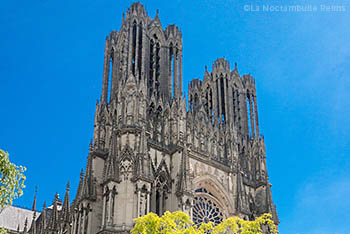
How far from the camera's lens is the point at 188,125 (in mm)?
39562

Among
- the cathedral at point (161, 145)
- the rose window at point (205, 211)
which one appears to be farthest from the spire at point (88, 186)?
the rose window at point (205, 211)

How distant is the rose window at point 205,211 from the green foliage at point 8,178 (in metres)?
22.2

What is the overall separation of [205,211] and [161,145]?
617cm

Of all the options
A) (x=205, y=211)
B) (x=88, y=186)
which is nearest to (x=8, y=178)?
(x=88, y=186)

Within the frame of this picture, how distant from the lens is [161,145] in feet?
120

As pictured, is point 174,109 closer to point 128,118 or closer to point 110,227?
point 128,118

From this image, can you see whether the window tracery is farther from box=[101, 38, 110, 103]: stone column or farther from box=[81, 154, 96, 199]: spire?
box=[101, 38, 110, 103]: stone column

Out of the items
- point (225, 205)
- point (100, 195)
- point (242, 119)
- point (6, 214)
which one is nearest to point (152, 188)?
point (100, 195)

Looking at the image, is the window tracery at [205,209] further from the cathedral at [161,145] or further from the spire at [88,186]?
the spire at [88,186]

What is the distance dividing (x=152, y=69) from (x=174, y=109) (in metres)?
5.03

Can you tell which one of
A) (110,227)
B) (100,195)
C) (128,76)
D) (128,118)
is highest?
(128,76)

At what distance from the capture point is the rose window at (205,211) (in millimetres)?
36781

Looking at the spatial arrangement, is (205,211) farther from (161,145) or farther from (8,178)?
(8,178)

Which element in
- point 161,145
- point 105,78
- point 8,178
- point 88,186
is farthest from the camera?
point 105,78
